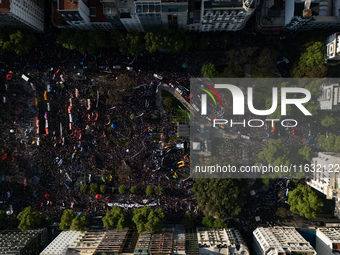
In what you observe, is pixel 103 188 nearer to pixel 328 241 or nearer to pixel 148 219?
pixel 148 219

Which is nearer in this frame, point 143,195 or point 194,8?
point 194,8

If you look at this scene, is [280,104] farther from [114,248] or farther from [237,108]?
[114,248]

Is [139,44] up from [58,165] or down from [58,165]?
up

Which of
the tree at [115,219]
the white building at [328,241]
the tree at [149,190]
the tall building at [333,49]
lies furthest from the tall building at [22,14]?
the white building at [328,241]

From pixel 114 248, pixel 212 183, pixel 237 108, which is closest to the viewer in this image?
pixel 114 248

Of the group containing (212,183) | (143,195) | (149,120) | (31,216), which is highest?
(149,120)

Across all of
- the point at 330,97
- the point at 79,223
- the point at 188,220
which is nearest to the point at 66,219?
the point at 79,223

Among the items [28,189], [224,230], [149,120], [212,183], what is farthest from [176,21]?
[28,189]

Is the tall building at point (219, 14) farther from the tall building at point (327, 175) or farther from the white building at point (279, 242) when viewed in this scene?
the white building at point (279, 242)

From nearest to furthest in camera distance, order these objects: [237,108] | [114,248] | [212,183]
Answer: [114,248] → [212,183] → [237,108]
